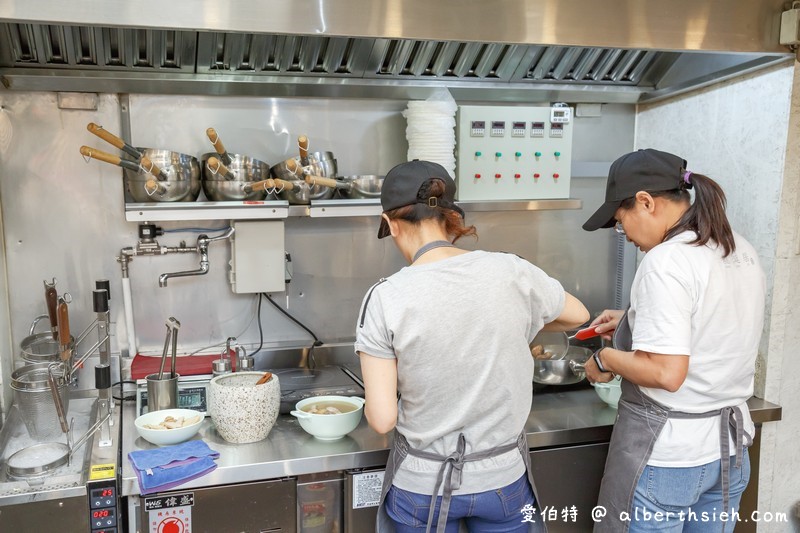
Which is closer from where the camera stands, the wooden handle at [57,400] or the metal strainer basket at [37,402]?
the wooden handle at [57,400]

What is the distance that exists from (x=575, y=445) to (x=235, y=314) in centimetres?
132

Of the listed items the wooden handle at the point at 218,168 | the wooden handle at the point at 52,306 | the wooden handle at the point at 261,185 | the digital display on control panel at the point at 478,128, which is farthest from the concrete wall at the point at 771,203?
the wooden handle at the point at 52,306

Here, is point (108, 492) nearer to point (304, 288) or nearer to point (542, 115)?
point (304, 288)

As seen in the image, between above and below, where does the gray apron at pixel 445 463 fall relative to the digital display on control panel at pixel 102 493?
above

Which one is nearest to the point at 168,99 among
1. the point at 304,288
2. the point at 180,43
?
the point at 180,43

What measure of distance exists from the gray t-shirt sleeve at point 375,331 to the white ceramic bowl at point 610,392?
1.12m

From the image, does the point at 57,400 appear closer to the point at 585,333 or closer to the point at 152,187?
the point at 152,187

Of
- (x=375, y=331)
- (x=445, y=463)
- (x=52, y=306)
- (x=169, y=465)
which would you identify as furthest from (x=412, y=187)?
(x=52, y=306)

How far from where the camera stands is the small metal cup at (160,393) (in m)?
2.08

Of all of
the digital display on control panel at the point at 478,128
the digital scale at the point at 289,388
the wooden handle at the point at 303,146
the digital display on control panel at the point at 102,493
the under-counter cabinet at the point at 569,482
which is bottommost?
the under-counter cabinet at the point at 569,482

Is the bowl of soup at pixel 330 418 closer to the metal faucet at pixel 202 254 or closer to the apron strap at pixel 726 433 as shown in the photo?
the metal faucet at pixel 202 254

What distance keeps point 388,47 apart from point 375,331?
135cm

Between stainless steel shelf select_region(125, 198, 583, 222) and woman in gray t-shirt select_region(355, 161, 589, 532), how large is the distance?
70cm

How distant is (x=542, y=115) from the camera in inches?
99.4
